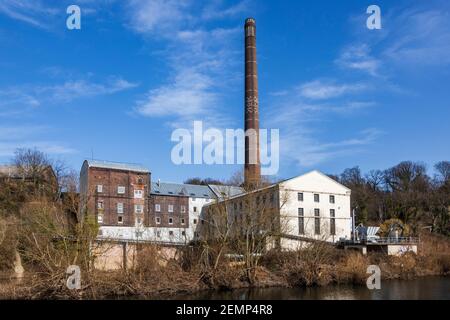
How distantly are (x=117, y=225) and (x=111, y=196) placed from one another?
11.0 ft

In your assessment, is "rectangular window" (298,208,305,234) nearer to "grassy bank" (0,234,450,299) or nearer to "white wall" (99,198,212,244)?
"grassy bank" (0,234,450,299)

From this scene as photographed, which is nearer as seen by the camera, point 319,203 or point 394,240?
point 394,240

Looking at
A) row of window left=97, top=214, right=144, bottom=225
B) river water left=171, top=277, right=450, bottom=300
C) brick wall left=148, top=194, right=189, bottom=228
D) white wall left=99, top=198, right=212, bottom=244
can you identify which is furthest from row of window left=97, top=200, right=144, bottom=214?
river water left=171, top=277, right=450, bottom=300

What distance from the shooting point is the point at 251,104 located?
50.1 metres

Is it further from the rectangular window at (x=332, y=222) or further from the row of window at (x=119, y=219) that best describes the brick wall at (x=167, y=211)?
the rectangular window at (x=332, y=222)

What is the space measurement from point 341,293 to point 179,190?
125 ft

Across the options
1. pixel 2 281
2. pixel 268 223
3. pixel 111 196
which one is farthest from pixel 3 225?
pixel 111 196

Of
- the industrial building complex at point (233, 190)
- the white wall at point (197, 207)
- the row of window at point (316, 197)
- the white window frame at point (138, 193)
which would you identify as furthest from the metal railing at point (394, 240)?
the white window frame at point (138, 193)

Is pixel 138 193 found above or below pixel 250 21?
below

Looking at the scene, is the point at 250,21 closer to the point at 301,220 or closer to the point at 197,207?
the point at 301,220

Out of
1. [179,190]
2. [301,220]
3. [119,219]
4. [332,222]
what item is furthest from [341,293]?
[179,190]

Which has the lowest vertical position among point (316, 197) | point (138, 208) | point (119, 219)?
point (119, 219)
